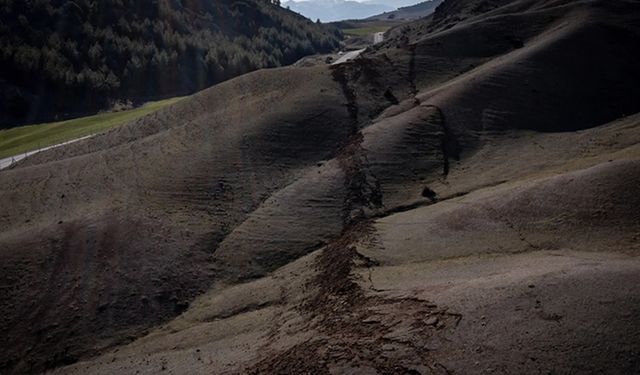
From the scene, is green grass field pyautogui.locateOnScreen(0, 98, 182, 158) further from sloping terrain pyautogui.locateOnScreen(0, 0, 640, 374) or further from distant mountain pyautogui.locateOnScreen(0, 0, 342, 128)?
distant mountain pyautogui.locateOnScreen(0, 0, 342, 128)

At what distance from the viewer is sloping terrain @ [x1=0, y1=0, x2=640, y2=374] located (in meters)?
13.0

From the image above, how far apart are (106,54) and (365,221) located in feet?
285

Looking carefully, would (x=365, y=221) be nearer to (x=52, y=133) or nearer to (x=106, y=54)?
(x=52, y=133)

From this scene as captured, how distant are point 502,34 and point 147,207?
2830cm

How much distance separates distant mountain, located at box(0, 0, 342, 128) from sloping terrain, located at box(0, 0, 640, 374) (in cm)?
5197

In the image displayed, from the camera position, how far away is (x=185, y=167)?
92.4 feet

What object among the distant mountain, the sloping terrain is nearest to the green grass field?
the sloping terrain

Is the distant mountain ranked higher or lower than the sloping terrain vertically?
higher

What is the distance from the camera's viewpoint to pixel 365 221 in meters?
23.0

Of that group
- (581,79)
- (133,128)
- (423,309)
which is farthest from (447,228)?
(133,128)

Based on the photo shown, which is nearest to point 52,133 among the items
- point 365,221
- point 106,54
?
point 106,54

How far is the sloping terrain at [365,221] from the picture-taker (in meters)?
13.0

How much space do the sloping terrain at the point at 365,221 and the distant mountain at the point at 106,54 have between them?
2046 inches

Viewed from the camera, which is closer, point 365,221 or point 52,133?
point 365,221
